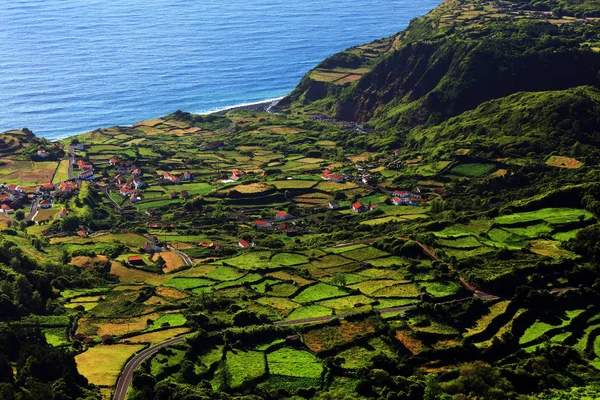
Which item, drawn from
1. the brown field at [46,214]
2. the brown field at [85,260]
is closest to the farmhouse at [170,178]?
the brown field at [46,214]

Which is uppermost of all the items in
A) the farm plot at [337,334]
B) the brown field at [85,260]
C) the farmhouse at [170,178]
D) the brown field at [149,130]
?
the brown field at [149,130]

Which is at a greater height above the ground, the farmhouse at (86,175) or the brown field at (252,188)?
the farmhouse at (86,175)

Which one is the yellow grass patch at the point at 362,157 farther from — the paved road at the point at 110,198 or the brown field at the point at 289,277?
the brown field at the point at 289,277

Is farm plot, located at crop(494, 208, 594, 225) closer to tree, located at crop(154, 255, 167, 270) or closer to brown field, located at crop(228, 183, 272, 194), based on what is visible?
tree, located at crop(154, 255, 167, 270)

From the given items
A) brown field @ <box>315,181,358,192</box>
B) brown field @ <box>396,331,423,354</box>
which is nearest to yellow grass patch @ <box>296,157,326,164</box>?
brown field @ <box>315,181,358,192</box>

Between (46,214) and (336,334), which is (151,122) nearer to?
(46,214)

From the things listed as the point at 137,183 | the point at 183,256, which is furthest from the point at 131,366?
the point at 137,183

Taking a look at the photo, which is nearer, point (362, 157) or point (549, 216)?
point (549, 216)
